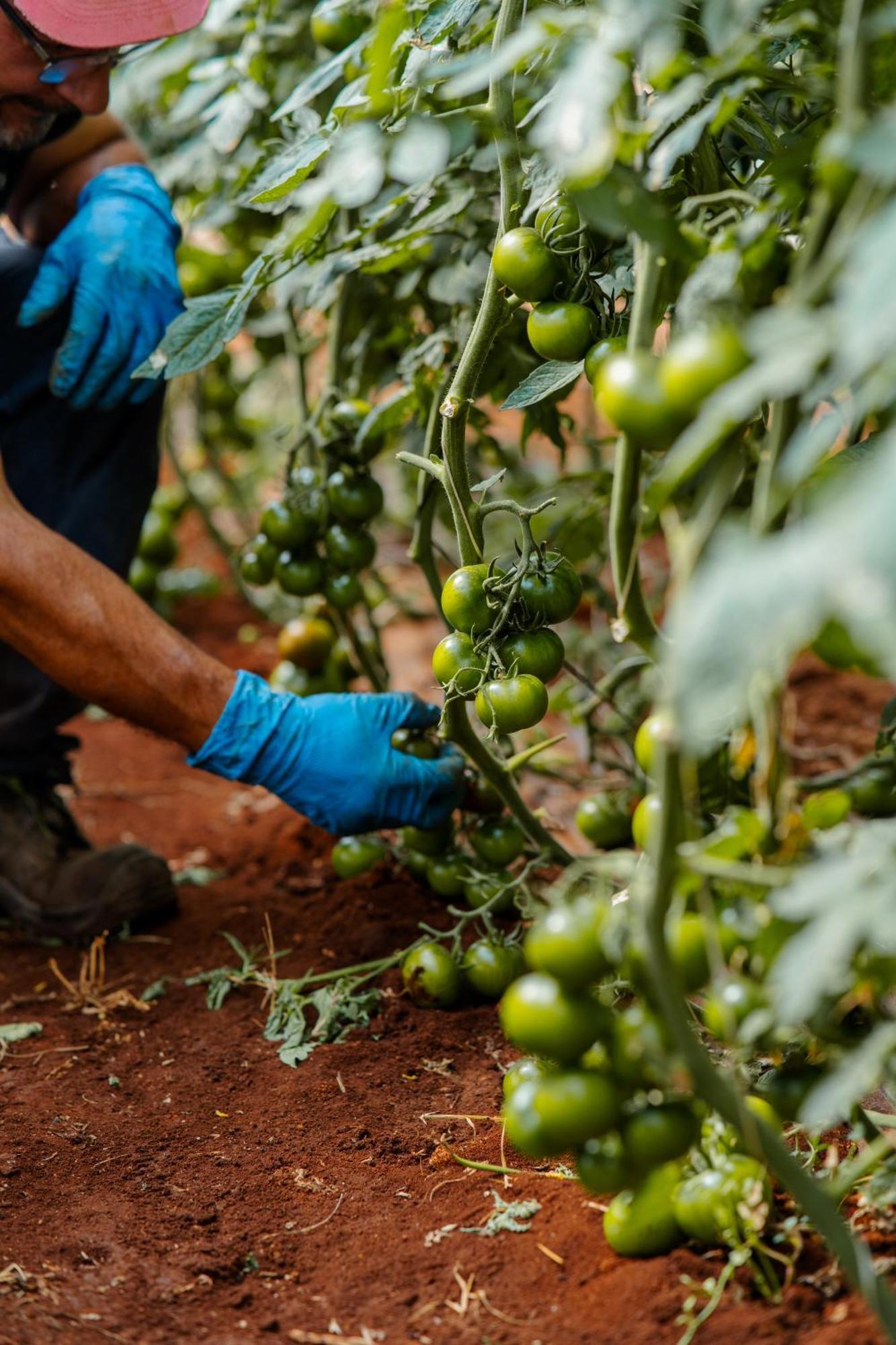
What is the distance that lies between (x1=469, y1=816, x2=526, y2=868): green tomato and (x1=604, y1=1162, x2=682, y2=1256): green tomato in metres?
0.64

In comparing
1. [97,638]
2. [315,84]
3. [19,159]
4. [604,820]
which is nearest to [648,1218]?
[604,820]

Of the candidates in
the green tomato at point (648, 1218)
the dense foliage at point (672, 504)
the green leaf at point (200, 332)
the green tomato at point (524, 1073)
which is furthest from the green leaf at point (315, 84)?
the green tomato at point (648, 1218)

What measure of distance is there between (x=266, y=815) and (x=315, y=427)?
0.91m

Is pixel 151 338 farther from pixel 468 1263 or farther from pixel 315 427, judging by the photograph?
pixel 468 1263

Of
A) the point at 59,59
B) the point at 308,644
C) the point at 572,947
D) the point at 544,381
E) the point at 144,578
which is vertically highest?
the point at 59,59

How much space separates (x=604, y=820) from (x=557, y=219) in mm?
874

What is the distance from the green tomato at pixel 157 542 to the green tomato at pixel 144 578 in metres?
0.02

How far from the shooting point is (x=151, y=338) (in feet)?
6.75

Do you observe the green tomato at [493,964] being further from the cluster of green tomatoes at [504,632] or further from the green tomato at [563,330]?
the green tomato at [563,330]

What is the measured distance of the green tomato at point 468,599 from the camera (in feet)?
4.48

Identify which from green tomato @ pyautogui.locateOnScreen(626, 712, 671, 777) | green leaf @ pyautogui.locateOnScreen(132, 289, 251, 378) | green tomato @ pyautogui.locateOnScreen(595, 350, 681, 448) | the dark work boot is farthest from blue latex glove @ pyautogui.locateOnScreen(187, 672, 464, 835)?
green tomato @ pyautogui.locateOnScreen(595, 350, 681, 448)

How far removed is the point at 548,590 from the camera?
138 centimetres

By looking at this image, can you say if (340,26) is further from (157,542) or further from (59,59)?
(157,542)

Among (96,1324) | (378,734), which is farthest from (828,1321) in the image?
(378,734)
